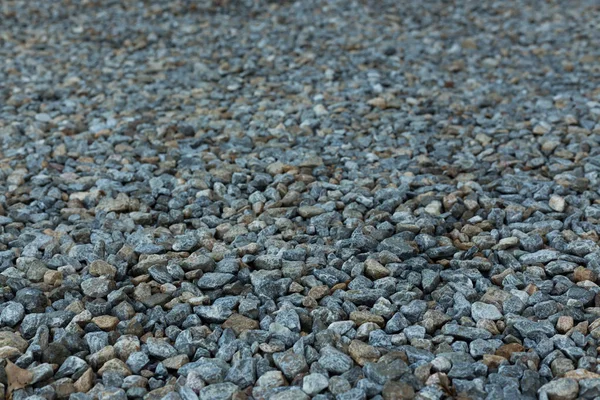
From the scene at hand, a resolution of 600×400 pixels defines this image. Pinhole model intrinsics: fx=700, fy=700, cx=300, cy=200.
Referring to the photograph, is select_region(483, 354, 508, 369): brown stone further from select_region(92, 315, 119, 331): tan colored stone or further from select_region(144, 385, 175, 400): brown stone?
select_region(92, 315, 119, 331): tan colored stone

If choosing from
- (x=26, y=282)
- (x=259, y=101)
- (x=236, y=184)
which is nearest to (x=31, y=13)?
(x=259, y=101)

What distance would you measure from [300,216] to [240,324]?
956 millimetres

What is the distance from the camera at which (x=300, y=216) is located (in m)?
3.54

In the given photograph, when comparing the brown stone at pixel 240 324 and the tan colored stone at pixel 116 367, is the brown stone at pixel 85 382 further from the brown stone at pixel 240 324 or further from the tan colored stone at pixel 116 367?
the brown stone at pixel 240 324

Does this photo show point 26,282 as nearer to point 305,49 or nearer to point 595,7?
point 305,49

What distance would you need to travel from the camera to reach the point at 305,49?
6.29 metres

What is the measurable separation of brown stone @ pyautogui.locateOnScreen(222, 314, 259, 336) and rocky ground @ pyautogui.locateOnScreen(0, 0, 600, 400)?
0.03ft

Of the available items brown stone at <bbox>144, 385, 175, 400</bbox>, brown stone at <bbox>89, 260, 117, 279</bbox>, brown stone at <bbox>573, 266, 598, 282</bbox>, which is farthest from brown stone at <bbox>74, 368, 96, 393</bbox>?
brown stone at <bbox>573, 266, 598, 282</bbox>

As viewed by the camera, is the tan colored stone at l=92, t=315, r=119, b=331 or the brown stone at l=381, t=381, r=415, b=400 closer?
the brown stone at l=381, t=381, r=415, b=400

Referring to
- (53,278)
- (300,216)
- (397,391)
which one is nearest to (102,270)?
(53,278)

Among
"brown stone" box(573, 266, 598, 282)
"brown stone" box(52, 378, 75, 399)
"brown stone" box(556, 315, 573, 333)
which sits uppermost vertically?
"brown stone" box(52, 378, 75, 399)

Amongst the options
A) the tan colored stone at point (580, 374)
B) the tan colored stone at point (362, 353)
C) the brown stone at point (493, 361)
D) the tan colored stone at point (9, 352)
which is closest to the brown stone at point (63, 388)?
the tan colored stone at point (9, 352)

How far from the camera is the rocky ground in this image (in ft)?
8.17

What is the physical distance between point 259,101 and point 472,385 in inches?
127
